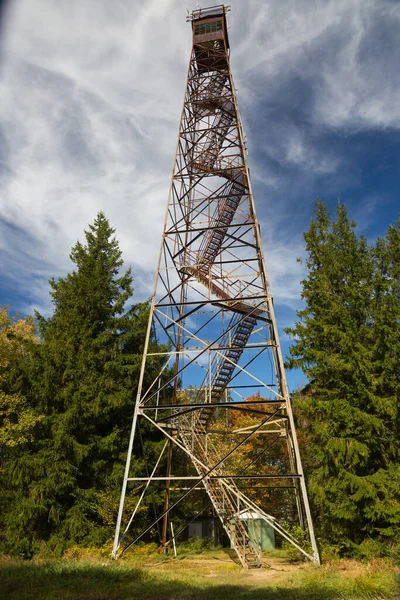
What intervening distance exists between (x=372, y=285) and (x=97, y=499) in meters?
13.1

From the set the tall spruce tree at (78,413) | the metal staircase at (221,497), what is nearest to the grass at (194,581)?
the metal staircase at (221,497)

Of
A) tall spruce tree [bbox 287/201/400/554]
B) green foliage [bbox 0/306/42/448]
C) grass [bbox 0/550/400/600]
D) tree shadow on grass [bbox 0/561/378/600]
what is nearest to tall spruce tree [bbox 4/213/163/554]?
green foliage [bbox 0/306/42/448]

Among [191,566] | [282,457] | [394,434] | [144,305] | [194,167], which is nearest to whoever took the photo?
[191,566]

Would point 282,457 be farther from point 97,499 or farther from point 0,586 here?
point 0,586

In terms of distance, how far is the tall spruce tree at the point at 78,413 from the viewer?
47.1ft

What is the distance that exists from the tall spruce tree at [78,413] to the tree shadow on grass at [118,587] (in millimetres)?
4680

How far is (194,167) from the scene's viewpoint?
54.5ft

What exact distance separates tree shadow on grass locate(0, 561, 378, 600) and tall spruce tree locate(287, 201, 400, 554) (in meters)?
4.43

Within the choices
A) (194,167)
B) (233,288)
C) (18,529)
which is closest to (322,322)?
(233,288)

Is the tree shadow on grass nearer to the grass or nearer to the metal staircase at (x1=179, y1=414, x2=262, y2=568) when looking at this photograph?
the grass

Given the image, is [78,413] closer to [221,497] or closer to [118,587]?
[221,497]

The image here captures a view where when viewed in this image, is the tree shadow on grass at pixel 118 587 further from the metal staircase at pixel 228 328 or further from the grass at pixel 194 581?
the metal staircase at pixel 228 328

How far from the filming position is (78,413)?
15.7m

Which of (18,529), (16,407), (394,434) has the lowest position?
(18,529)
